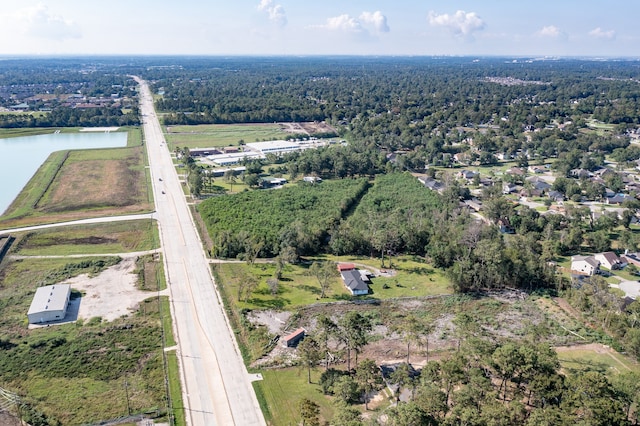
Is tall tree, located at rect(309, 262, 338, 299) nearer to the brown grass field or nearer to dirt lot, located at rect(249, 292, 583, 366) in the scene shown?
dirt lot, located at rect(249, 292, 583, 366)

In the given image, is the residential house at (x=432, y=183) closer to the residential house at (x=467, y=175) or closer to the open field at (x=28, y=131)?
the residential house at (x=467, y=175)

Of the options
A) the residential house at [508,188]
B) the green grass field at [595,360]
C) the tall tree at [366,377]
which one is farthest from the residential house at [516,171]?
the tall tree at [366,377]

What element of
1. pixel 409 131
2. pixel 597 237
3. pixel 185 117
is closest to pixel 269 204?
pixel 597 237

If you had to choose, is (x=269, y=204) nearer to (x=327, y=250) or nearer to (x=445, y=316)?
(x=327, y=250)

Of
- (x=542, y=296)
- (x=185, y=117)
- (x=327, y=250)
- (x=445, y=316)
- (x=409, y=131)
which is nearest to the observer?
(x=445, y=316)

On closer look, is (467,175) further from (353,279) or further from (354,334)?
(354,334)

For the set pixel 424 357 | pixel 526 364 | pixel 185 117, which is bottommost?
pixel 424 357

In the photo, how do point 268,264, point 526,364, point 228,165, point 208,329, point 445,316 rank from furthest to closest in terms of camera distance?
point 228,165 → point 268,264 → point 445,316 → point 208,329 → point 526,364

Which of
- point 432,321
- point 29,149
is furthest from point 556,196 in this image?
point 29,149
